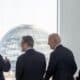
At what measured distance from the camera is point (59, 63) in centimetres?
501

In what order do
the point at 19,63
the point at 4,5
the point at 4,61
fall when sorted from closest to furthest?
the point at 19,63
the point at 4,61
the point at 4,5

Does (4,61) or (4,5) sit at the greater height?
(4,5)

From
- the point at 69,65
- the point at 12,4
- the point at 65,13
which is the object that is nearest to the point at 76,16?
the point at 65,13

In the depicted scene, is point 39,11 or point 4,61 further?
point 39,11

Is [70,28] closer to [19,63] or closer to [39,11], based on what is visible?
[39,11]

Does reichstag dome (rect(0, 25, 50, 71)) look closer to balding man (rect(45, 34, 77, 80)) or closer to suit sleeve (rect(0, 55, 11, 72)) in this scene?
suit sleeve (rect(0, 55, 11, 72))

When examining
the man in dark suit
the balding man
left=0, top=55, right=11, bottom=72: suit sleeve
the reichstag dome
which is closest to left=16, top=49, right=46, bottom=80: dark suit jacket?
the man in dark suit

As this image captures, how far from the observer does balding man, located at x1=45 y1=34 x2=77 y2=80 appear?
5008 millimetres

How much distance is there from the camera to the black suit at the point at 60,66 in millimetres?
5008

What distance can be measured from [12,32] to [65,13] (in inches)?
42.7

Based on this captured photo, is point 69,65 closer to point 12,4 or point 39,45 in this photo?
point 39,45

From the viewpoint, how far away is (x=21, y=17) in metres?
6.45

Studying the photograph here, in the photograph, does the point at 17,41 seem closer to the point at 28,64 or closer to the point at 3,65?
the point at 3,65

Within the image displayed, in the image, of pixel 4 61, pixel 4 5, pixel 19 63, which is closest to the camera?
pixel 19 63
